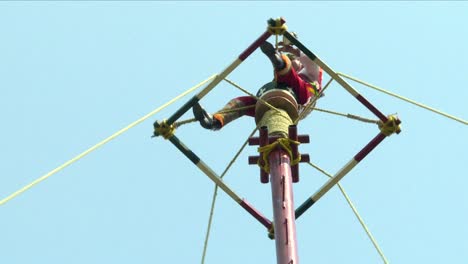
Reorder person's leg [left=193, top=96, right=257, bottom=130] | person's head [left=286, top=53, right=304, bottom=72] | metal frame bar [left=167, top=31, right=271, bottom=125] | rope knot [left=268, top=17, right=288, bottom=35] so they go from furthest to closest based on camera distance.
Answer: person's head [left=286, top=53, right=304, bottom=72], person's leg [left=193, top=96, right=257, bottom=130], metal frame bar [left=167, top=31, right=271, bottom=125], rope knot [left=268, top=17, right=288, bottom=35]

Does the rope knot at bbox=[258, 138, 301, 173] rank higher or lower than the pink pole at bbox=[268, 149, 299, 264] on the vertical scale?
higher

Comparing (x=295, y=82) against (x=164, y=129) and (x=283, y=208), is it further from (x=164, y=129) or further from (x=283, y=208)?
(x=283, y=208)

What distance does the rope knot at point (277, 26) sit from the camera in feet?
46.2

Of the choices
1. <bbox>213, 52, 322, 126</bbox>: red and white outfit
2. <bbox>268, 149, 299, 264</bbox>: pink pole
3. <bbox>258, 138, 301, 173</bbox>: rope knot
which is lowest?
<bbox>268, 149, 299, 264</bbox>: pink pole

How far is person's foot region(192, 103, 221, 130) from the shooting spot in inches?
584

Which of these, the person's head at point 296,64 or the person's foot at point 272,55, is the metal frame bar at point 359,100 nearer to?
the person's foot at point 272,55

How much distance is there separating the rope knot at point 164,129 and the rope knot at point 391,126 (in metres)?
3.73

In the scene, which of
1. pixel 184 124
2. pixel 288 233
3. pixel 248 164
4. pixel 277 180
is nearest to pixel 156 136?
pixel 184 124

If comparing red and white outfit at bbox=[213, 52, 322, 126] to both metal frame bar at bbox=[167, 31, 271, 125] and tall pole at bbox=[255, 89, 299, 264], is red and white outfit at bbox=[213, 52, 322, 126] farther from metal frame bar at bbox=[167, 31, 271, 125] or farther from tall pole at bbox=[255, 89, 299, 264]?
metal frame bar at bbox=[167, 31, 271, 125]

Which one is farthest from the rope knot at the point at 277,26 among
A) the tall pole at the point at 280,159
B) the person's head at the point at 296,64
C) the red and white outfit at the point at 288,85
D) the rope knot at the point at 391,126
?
the person's head at the point at 296,64

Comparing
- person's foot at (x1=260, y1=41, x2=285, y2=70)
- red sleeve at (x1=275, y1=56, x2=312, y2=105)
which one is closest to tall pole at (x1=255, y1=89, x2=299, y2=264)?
red sleeve at (x1=275, y1=56, x2=312, y2=105)

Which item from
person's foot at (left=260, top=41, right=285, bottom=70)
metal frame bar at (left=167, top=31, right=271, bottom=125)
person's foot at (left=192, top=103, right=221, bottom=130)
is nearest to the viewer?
metal frame bar at (left=167, top=31, right=271, bottom=125)

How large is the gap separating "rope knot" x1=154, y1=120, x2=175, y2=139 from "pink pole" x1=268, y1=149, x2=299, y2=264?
1.92 metres

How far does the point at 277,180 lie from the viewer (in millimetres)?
13250
